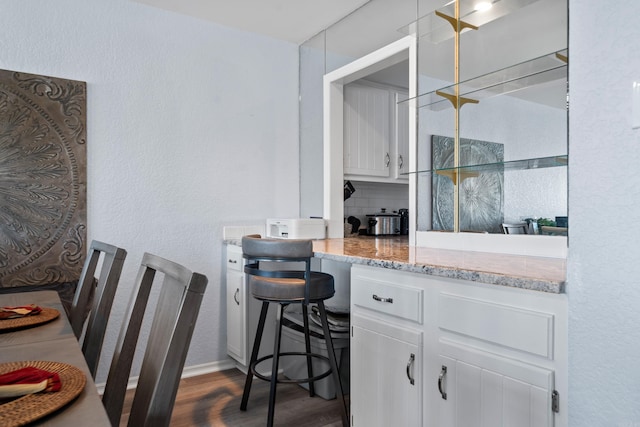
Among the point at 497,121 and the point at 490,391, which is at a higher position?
the point at 497,121

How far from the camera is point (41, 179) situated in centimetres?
247

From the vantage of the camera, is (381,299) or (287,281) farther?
(287,281)

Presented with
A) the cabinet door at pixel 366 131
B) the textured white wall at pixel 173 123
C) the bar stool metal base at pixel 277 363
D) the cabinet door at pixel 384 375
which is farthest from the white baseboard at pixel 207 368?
the cabinet door at pixel 366 131

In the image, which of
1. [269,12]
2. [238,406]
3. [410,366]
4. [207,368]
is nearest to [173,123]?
[269,12]

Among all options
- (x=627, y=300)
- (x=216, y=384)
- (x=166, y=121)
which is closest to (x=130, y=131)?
(x=166, y=121)

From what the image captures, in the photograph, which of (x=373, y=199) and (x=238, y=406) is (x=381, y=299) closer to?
(x=238, y=406)

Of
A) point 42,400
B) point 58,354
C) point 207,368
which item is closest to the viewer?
point 42,400

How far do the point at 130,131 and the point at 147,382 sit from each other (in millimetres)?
2185

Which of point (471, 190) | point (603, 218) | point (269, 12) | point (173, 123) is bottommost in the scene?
point (603, 218)

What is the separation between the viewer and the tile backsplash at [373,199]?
3936 millimetres

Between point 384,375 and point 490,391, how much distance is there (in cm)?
49

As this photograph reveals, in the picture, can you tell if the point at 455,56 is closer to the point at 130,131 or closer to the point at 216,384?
the point at 130,131

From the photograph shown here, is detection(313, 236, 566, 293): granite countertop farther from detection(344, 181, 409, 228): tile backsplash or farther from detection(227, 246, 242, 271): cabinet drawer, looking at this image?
detection(344, 181, 409, 228): tile backsplash

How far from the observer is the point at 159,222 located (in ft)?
9.41
